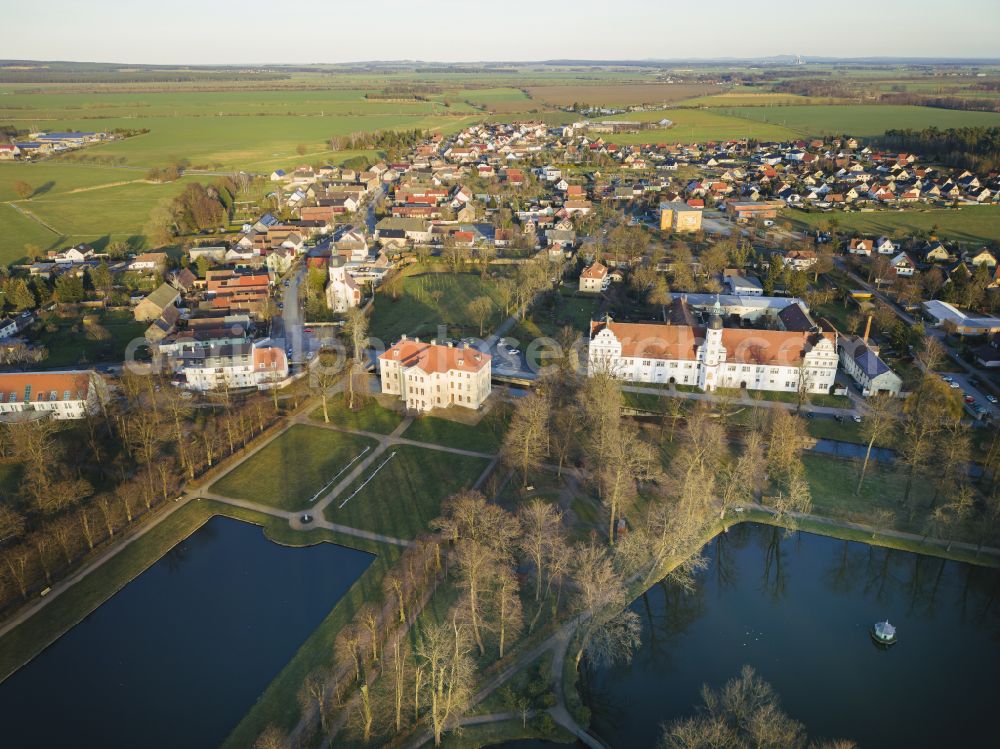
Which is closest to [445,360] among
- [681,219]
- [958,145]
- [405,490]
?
[405,490]

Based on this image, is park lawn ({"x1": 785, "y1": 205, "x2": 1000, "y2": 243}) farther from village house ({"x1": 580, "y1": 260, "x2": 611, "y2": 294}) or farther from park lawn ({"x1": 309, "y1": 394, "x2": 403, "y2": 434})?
park lawn ({"x1": 309, "y1": 394, "x2": 403, "y2": 434})

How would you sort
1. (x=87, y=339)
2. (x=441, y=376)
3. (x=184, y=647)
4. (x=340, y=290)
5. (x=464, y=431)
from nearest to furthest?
(x=184, y=647), (x=464, y=431), (x=441, y=376), (x=87, y=339), (x=340, y=290)

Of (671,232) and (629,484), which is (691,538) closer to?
(629,484)

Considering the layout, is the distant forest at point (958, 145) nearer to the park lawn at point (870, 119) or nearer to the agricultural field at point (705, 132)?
the park lawn at point (870, 119)

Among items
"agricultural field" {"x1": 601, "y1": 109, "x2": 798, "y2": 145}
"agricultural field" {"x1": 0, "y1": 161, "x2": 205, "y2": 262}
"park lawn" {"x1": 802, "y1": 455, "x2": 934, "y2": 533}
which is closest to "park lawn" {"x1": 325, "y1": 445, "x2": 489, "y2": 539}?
"park lawn" {"x1": 802, "y1": 455, "x2": 934, "y2": 533}

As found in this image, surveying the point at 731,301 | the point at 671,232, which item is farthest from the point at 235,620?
the point at 671,232

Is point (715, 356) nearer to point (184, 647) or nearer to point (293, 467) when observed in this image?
point (293, 467)
